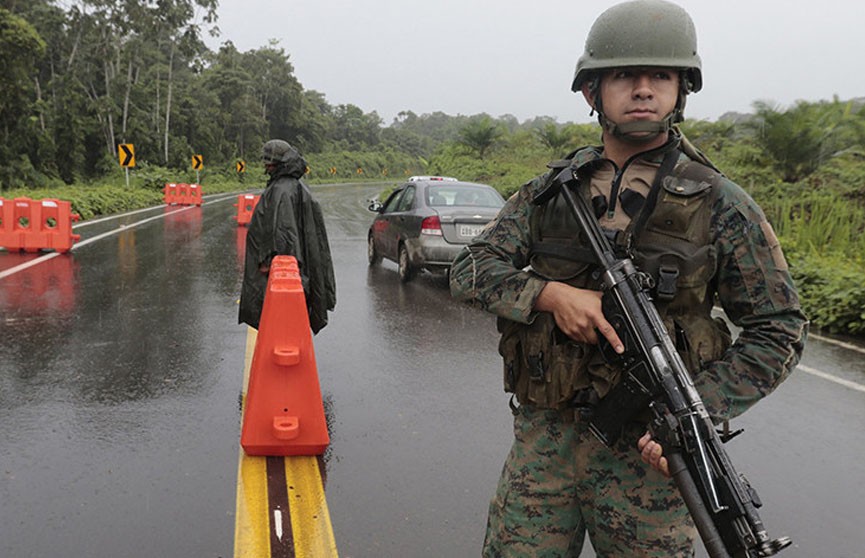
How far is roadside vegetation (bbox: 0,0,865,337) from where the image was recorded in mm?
12752

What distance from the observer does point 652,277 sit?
1.84 m

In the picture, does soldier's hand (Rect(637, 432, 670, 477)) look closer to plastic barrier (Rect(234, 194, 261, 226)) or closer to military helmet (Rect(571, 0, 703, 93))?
military helmet (Rect(571, 0, 703, 93))

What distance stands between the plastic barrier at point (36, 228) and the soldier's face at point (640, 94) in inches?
469

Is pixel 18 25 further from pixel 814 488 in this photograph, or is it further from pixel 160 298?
pixel 814 488

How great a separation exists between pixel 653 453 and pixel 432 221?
858 centimetres

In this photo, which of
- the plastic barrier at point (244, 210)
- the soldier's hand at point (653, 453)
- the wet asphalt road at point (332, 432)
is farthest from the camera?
the plastic barrier at point (244, 210)

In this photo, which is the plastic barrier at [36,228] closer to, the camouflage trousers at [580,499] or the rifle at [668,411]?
the camouflage trousers at [580,499]

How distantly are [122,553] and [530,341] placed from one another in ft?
6.97

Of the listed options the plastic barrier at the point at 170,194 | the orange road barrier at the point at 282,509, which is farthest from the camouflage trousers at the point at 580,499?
the plastic barrier at the point at 170,194

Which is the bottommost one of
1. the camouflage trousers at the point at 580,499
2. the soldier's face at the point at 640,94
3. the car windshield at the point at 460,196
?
the camouflage trousers at the point at 580,499

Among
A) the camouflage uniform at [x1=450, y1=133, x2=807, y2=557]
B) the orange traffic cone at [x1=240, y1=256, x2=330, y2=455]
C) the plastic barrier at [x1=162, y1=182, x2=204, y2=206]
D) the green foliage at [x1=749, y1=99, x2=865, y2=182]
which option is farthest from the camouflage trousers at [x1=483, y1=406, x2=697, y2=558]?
the plastic barrier at [x1=162, y1=182, x2=204, y2=206]

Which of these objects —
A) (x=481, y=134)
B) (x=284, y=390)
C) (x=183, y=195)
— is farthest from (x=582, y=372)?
(x=481, y=134)

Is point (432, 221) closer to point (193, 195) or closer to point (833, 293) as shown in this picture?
point (833, 293)

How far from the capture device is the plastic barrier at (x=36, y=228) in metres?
12.1
